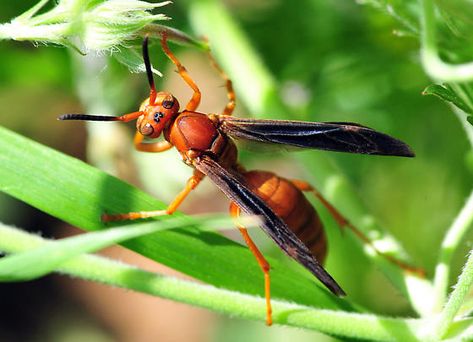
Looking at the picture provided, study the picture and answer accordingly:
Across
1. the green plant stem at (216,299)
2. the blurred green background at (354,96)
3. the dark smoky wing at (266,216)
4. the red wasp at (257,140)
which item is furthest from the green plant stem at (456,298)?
the blurred green background at (354,96)

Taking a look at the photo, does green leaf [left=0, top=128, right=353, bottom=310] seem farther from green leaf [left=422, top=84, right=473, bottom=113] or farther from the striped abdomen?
green leaf [left=422, top=84, right=473, bottom=113]

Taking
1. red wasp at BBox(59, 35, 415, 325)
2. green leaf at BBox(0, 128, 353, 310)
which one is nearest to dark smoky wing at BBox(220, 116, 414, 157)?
red wasp at BBox(59, 35, 415, 325)

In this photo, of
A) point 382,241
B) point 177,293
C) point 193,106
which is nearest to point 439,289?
point 382,241

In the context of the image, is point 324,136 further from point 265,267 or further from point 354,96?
point 354,96

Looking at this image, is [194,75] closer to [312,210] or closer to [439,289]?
[312,210]

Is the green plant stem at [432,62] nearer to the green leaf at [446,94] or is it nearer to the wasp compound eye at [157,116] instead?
the green leaf at [446,94]
